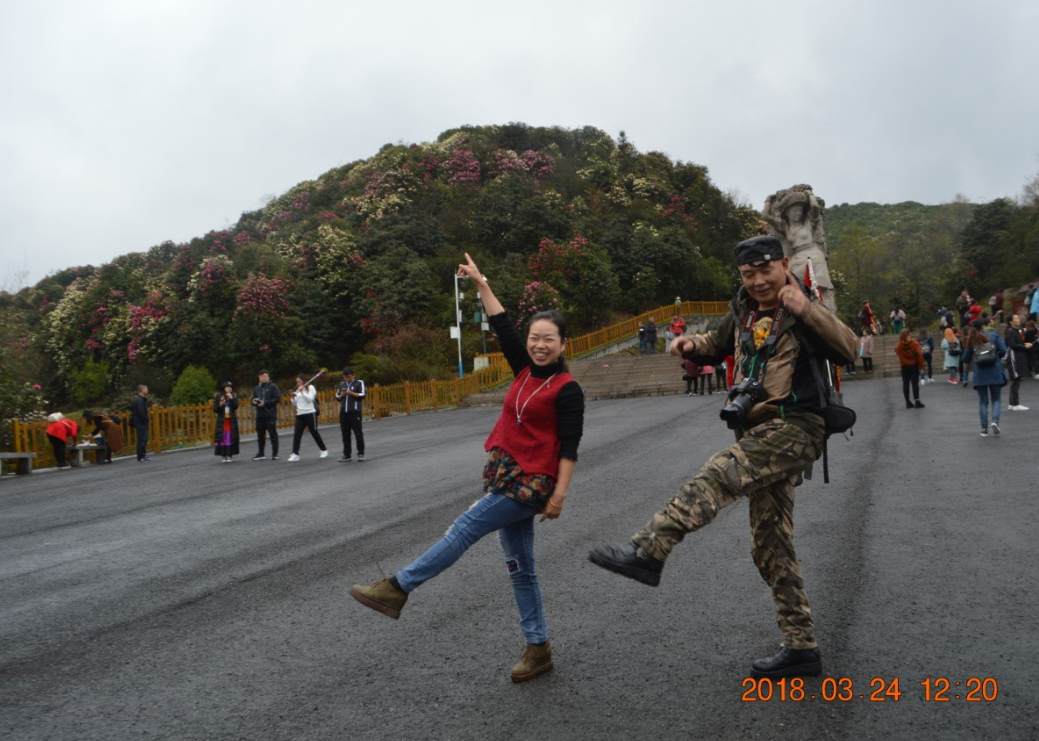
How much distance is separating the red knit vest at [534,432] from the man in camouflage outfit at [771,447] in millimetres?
577

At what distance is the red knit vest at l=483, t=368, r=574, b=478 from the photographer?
12.3 ft

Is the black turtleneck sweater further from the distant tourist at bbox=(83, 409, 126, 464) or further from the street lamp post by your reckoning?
the street lamp post

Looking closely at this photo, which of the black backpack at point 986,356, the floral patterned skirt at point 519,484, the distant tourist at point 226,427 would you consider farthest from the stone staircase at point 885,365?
the floral patterned skirt at point 519,484

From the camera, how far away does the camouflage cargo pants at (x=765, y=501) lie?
10.6 feet

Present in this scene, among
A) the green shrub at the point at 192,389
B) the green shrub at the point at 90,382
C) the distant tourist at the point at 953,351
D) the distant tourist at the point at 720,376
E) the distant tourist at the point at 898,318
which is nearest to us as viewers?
the distant tourist at the point at 953,351

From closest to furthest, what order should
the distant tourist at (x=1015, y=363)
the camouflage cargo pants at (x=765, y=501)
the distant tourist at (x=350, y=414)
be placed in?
1. the camouflage cargo pants at (x=765, y=501)
2. the distant tourist at (x=350, y=414)
3. the distant tourist at (x=1015, y=363)

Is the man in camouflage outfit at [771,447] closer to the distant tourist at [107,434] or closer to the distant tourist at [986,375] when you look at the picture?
the distant tourist at [986,375]

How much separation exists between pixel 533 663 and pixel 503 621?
93cm

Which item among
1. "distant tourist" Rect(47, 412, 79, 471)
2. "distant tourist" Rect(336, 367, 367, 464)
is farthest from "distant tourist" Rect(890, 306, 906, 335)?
"distant tourist" Rect(47, 412, 79, 471)

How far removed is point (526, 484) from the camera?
3.70m

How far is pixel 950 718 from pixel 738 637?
3.75 ft

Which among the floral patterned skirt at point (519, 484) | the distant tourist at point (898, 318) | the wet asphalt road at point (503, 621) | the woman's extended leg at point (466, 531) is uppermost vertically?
the distant tourist at point (898, 318)

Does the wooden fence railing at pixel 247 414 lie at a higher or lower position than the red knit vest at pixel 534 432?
lower

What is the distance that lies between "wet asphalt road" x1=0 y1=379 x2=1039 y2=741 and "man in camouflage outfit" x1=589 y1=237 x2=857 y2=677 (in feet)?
1.30
